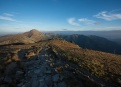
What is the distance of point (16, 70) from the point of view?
17188mm

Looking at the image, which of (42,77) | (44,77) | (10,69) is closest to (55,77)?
(44,77)

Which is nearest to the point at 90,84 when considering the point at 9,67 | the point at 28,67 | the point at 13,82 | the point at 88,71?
the point at 88,71

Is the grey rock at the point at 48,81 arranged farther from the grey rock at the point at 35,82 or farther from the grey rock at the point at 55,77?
the grey rock at the point at 35,82

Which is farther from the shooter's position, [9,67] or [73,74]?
[9,67]

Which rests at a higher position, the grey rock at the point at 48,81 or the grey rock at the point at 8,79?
the grey rock at the point at 48,81

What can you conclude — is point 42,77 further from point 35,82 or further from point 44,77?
point 35,82

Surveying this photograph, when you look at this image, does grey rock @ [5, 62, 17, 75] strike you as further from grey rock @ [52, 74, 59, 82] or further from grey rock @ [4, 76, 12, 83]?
grey rock @ [52, 74, 59, 82]

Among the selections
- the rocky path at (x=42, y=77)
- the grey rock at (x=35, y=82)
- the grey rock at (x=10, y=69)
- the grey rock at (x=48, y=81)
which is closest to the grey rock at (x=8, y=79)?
the grey rock at (x=10, y=69)

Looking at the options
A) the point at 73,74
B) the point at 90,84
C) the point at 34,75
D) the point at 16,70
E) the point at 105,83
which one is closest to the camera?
the point at 90,84

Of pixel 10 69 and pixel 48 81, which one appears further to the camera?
pixel 10 69

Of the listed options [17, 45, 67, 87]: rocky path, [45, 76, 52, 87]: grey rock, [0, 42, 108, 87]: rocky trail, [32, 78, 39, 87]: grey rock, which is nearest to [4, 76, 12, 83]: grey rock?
[0, 42, 108, 87]: rocky trail

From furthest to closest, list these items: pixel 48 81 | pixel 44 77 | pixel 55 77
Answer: pixel 44 77 → pixel 55 77 → pixel 48 81

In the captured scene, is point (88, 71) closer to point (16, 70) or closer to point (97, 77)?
point (97, 77)

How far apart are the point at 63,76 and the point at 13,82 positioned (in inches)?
215
